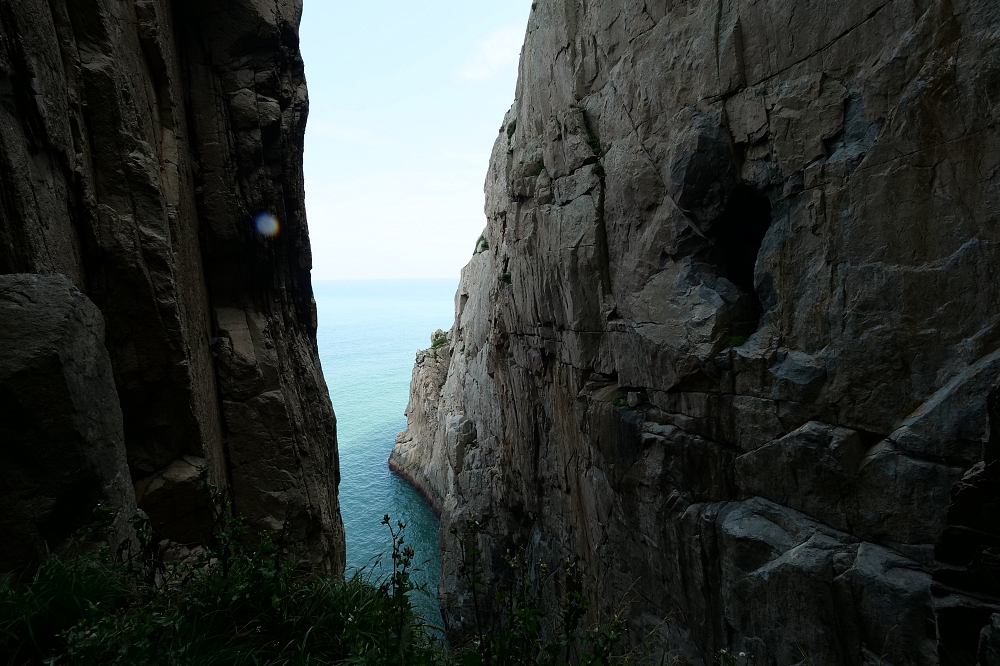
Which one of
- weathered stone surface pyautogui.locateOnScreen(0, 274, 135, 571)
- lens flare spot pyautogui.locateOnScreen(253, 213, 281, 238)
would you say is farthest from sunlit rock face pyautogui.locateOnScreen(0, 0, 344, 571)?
weathered stone surface pyautogui.locateOnScreen(0, 274, 135, 571)

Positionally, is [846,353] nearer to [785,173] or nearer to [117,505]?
[785,173]

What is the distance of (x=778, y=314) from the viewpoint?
10617 millimetres

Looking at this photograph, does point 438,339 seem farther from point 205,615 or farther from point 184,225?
point 205,615

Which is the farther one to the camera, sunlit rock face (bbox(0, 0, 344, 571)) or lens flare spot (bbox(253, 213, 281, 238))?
lens flare spot (bbox(253, 213, 281, 238))

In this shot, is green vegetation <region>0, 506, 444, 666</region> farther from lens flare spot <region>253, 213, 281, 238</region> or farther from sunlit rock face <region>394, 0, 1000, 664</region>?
lens flare spot <region>253, 213, 281, 238</region>

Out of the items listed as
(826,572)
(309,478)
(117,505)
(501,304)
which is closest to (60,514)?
(117,505)

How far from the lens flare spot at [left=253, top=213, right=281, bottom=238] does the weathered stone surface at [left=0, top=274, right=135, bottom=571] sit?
592cm

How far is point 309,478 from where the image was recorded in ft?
35.8

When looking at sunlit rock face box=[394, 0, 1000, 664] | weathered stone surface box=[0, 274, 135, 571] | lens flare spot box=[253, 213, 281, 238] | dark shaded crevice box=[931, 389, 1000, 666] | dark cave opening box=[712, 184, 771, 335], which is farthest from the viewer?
dark cave opening box=[712, 184, 771, 335]

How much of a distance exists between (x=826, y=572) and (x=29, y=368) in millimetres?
11052

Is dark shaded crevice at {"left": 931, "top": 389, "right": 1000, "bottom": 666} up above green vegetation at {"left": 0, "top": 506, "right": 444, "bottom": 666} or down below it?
below

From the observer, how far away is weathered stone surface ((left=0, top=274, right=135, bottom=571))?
4301 millimetres

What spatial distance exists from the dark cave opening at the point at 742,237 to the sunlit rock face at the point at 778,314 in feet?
0.19

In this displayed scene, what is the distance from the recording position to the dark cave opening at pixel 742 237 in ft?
38.8
